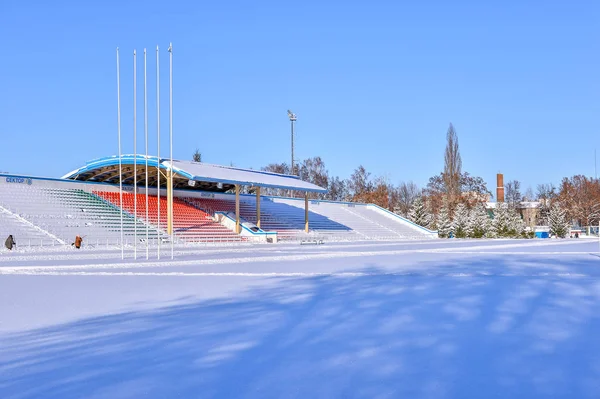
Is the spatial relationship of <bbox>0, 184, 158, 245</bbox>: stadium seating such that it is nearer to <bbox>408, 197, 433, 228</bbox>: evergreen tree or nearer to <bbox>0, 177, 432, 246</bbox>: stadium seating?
<bbox>0, 177, 432, 246</bbox>: stadium seating

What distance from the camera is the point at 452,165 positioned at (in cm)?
7556

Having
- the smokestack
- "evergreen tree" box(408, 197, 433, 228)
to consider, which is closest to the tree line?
"evergreen tree" box(408, 197, 433, 228)

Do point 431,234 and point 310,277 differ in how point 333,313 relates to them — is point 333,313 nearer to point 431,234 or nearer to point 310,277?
point 310,277

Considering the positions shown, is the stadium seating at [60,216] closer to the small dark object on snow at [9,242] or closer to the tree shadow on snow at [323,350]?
the small dark object on snow at [9,242]

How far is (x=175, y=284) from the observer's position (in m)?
11.7

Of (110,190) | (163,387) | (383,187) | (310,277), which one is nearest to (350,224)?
(110,190)

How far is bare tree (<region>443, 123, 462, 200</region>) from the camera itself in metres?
75.1

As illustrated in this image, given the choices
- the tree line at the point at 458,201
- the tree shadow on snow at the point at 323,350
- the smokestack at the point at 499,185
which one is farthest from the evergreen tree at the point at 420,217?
the smokestack at the point at 499,185

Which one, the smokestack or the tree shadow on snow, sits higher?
the smokestack

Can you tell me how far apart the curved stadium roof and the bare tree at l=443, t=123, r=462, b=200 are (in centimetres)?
3454

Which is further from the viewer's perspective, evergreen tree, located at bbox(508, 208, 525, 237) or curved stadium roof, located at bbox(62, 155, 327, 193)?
evergreen tree, located at bbox(508, 208, 525, 237)

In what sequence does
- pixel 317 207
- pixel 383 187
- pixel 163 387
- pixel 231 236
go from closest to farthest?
1. pixel 163 387
2. pixel 231 236
3. pixel 317 207
4. pixel 383 187

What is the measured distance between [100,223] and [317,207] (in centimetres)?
2726

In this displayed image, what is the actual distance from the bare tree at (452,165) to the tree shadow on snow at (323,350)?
67.4 metres
